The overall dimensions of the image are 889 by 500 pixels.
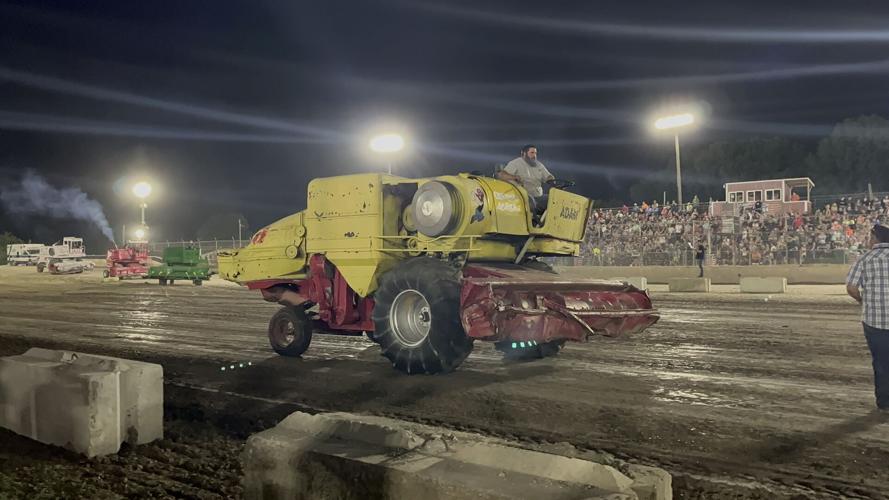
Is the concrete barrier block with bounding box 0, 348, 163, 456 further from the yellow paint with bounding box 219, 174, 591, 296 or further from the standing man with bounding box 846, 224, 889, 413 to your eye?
the standing man with bounding box 846, 224, 889, 413

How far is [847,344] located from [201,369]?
29.0 feet

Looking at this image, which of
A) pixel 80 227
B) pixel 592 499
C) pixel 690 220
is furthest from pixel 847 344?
pixel 80 227

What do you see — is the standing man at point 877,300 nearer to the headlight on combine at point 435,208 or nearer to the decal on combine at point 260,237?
the headlight on combine at point 435,208

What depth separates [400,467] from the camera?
Answer: 106 inches

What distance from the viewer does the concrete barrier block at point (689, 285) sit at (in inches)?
868

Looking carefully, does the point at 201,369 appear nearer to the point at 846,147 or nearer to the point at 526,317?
the point at 526,317

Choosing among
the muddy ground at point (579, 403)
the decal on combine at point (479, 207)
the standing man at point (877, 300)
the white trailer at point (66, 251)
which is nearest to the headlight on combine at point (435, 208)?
the decal on combine at point (479, 207)

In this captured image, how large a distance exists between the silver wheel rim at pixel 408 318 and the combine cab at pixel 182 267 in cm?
2592

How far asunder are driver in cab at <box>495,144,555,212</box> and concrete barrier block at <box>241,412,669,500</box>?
5.41m

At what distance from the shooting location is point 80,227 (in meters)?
81.4

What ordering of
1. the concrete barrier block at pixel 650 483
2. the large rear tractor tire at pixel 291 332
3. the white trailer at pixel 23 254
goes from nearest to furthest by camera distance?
the concrete barrier block at pixel 650 483 < the large rear tractor tire at pixel 291 332 < the white trailer at pixel 23 254

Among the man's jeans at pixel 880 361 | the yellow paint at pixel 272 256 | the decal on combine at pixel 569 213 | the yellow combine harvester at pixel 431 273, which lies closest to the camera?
the man's jeans at pixel 880 361

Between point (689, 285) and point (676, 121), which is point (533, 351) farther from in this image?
point (676, 121)

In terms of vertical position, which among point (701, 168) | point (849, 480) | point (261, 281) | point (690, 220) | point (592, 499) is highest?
point (701, 168)
